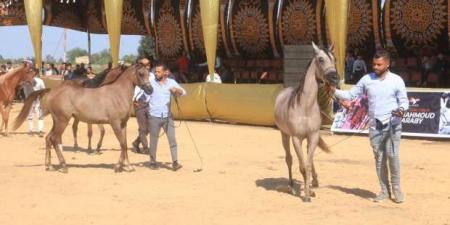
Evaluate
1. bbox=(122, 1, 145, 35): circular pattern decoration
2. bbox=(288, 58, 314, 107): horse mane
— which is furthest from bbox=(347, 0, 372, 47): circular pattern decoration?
bbox=(288, 58, 314, 107): horse mane

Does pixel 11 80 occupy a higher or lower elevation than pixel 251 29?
lower

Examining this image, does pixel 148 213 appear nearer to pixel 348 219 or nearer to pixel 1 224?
pixel 1 224

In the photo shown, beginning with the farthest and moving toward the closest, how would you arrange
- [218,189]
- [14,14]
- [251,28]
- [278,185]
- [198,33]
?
[14,14]
[198,33]
[251,28]
[278,185]
[218,189]

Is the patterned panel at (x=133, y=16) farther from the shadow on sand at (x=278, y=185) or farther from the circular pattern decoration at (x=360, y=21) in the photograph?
the shadow on sand at (x=278, y=185)

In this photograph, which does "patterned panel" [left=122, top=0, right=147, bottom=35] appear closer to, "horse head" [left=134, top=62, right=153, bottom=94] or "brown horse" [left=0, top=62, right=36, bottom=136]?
"brown horse" [left=0, top=62, right=36, bottom=136]

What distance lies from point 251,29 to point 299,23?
2340mm

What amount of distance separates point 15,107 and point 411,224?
75.6ft

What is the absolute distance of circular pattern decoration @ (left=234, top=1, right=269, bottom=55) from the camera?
23.4 m

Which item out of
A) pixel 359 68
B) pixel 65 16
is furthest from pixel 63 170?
pixel 65 16

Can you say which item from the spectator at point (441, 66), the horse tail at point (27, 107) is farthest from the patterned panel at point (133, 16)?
the horse tail at point (27, 107)

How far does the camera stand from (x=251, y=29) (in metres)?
23.8

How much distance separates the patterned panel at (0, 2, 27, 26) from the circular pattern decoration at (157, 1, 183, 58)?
585cm

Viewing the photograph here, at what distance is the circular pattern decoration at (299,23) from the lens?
71.0 ft

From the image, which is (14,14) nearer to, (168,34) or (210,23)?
(168,34)
